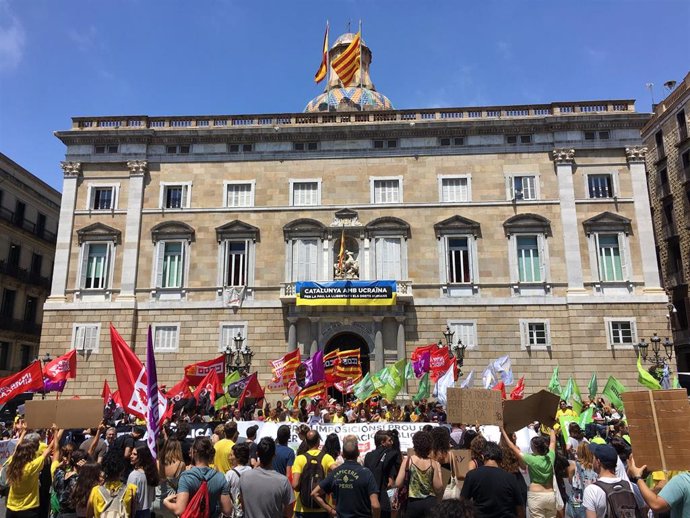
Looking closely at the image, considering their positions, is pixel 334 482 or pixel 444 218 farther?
pixel 444 218

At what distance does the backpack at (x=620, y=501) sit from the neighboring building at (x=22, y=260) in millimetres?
39053

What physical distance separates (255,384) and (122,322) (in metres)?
12.4

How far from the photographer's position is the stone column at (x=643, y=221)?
2744cm

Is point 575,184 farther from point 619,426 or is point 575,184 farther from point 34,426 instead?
point 34,426

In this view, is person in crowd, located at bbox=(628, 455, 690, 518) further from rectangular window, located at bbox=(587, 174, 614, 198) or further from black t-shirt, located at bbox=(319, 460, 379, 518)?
rectangular window, located at bbox=(587, 174, 614, 198)

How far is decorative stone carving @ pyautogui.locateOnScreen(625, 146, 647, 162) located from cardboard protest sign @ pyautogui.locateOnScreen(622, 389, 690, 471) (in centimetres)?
2706

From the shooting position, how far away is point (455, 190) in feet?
97.3

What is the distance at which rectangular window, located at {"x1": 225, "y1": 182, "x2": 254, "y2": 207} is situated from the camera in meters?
30.2

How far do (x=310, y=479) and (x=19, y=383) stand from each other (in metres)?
11.1

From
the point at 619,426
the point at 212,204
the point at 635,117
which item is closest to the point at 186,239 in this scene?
the point at 212,204

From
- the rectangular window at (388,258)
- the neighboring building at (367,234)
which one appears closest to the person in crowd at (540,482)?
the neighboring building at (367,234)

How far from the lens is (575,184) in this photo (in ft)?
95.3

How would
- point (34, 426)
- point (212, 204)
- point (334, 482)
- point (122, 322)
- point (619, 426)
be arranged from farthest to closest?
1. point (212, 204)
2. point (122, 322)
3. point (619, 426)
4. point (34, 426)
5. point (334, 482)

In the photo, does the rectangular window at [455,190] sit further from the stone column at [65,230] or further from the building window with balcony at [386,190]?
the stone column at [65,230]
